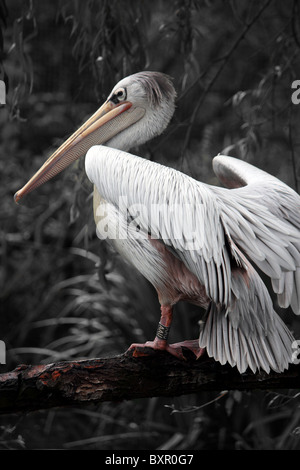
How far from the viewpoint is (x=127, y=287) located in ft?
10.6

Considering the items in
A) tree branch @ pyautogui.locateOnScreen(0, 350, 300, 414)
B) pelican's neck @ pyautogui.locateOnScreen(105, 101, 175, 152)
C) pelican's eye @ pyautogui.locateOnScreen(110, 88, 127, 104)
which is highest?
pelican's eye @ pyautogui.locateOnScreen(110, 88, 127, 104)

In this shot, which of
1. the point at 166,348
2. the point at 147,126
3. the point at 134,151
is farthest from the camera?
the point at 134,151

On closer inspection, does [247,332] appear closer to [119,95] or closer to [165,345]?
[165,345]

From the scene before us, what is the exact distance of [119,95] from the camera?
6.16 feet

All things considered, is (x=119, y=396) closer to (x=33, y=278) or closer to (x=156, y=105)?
(x=156, y=105)

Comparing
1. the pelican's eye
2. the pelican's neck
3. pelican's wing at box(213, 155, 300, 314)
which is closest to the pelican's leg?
pelican's wing at box(213, 155, 300, 314)

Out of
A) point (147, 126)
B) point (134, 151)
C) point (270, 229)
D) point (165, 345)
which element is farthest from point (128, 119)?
point (165, 345)

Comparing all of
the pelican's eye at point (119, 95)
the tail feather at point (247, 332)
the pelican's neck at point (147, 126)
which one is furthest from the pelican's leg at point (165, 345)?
the pelican's eye at point (119, 95)

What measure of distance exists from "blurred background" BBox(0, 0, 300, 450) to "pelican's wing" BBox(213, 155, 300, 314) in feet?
0.97

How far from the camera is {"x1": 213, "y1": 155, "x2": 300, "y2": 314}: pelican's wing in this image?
59.7 inches

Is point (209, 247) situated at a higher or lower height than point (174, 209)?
lower

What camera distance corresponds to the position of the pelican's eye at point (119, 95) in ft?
6.13

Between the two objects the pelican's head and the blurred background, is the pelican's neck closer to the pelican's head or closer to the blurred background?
the pelican's head

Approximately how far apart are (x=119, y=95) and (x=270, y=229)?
2.15 ft
